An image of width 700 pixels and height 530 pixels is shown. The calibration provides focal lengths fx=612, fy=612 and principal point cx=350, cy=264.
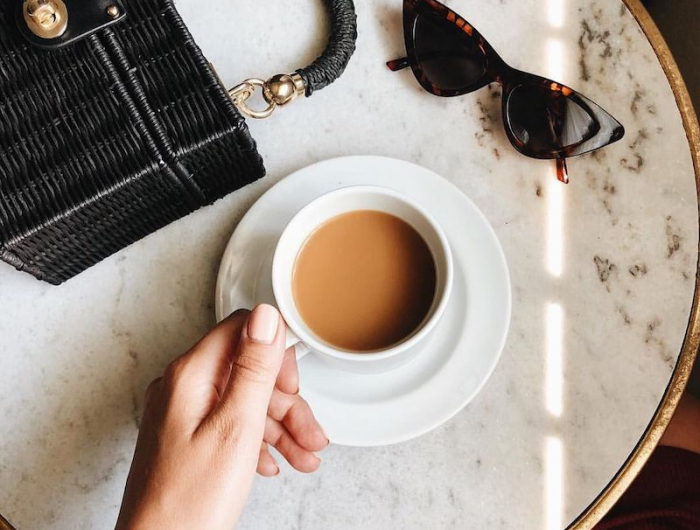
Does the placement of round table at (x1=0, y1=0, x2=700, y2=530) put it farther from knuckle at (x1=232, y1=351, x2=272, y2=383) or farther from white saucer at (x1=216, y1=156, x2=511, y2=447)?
knuckle at (x1=232, y1=351, x2=272, y2=383)

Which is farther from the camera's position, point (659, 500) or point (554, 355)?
point (659, 500)

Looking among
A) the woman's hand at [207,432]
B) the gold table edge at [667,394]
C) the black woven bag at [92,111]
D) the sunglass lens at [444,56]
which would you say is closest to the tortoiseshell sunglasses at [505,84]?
the sunglass lens at [444,56]

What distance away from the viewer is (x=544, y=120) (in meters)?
0.72

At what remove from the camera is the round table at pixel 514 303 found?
647mm

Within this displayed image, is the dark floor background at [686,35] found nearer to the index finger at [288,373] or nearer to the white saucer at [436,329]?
the white saucer at [436,329]

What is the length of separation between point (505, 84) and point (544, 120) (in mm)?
64

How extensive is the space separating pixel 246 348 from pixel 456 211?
0.93ft

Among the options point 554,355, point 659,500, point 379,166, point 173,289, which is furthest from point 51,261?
point 659,500

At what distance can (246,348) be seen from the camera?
52cm

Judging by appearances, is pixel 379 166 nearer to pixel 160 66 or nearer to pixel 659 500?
pixel 160 66

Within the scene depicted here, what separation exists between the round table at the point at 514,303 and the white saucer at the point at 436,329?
0.15 feet

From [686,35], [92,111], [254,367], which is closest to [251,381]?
[254,367]

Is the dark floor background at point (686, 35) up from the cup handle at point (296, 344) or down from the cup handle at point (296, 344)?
down

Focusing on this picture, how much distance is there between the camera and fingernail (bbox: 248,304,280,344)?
→ 1.71 feet
